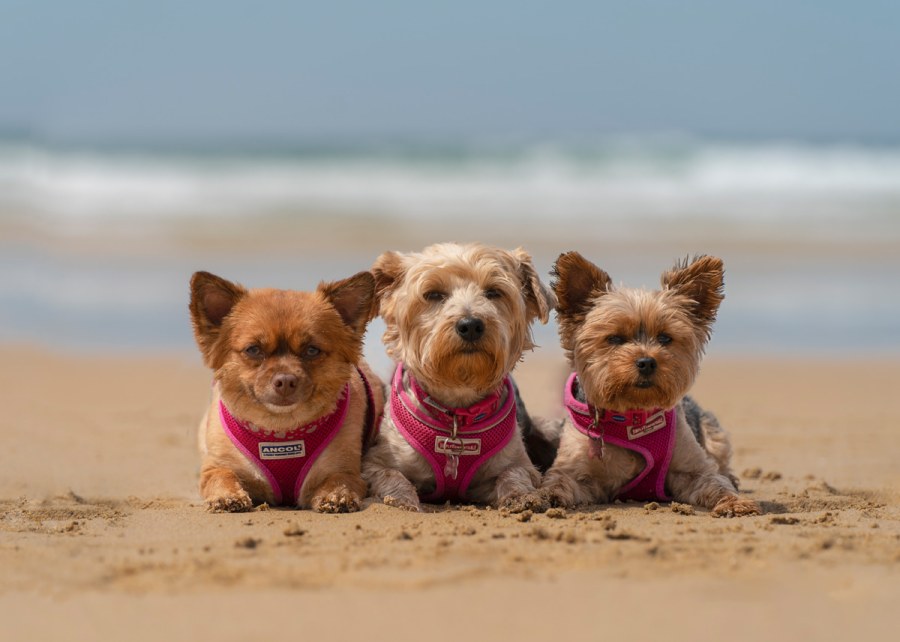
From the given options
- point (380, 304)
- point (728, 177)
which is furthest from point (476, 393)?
point (728, 177)

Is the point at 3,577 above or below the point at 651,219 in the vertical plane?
below

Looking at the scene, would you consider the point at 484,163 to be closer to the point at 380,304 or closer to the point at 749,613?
the point at 380,304

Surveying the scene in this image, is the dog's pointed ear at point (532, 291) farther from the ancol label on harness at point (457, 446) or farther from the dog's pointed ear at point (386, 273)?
the ancol label on harness at point (457, 446)

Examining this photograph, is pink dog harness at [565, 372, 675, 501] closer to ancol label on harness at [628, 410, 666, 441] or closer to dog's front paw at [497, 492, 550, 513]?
ancol label on harness at [628, 410, 666, 441]

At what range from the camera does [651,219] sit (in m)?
22.2

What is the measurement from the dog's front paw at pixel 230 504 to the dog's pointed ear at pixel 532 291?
1901 mm

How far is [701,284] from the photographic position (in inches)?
247

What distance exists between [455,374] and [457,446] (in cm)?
50

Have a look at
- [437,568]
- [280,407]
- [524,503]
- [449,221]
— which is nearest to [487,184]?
[449,221]

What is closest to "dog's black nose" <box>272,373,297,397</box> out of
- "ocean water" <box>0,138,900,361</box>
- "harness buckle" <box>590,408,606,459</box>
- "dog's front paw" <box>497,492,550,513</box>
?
"dog's front paw" <box>497,492,550,513</box>

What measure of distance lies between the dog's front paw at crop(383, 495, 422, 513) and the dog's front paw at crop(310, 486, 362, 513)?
16cm

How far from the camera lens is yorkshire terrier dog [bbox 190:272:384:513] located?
562 cm

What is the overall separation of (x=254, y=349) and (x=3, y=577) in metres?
1.73

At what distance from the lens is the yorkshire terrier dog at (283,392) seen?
5625 mm
